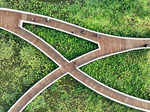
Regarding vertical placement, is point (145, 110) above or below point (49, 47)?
below

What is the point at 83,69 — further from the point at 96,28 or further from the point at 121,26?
the point at 121,26

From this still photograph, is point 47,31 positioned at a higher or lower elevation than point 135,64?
higher

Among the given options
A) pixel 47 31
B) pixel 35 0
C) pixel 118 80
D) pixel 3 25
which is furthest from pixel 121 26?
pixel 3 25

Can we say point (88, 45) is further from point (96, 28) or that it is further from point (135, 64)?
point (135, 64)

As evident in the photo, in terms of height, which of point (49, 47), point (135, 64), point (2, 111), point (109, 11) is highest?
point (109, 11)

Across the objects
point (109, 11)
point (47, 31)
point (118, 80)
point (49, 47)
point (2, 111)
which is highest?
point (109, 11)

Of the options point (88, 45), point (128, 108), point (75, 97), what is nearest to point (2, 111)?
point (75, 97)
